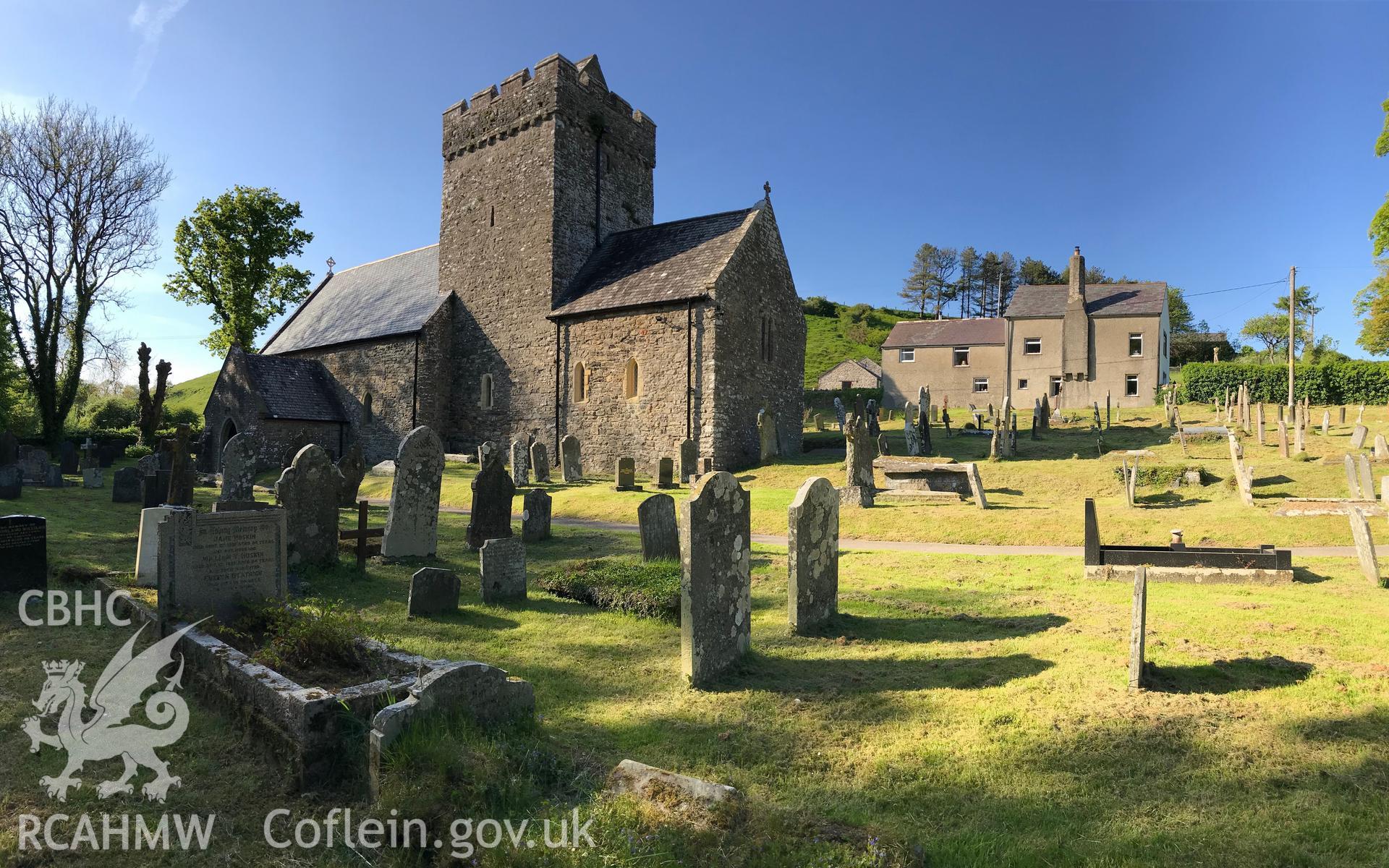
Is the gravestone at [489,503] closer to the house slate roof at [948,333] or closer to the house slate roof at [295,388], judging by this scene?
the house slate roof at [295,388]

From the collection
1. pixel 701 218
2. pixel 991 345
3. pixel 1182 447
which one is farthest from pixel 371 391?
pixel 991 345

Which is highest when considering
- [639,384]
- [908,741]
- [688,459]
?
[639,384]

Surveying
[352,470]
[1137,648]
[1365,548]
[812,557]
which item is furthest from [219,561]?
[1365,548]

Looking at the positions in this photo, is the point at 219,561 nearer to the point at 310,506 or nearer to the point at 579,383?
the point at 310,506

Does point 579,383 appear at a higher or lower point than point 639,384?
higher

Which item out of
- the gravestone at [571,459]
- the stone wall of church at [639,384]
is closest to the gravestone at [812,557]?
the stone wall of church at [639,384]

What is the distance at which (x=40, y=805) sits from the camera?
4059mm

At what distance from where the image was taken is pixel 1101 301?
4250cm

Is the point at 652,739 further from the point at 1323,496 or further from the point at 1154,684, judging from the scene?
the point at 1323,496

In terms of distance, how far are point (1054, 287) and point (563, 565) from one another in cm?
4371

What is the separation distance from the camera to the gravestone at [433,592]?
7887 mm

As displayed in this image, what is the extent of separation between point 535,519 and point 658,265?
1410cm

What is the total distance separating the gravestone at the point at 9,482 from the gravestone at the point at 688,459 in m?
16.5

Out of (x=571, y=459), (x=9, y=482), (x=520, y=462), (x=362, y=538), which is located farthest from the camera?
(x=571, y=459)
